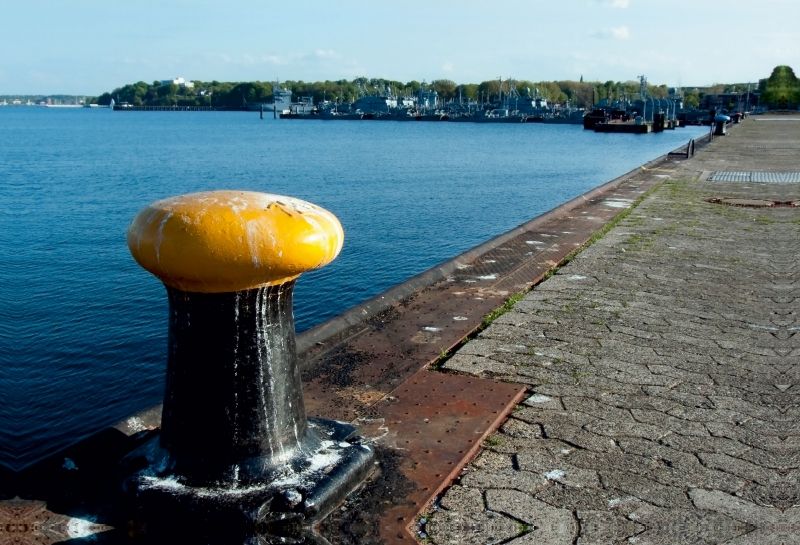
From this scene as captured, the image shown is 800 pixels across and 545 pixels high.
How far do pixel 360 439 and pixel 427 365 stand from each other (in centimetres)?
118

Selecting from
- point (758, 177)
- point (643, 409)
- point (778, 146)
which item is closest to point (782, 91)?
point (778, 146)

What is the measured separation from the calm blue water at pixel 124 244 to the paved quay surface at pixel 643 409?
11.6 feet

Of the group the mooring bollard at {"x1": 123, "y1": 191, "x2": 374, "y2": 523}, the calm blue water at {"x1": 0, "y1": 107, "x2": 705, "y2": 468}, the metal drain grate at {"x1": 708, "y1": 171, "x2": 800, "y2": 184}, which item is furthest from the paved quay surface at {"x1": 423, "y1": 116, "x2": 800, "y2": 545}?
the metal drain grate at {"x1": 708, "y1": 171, "x2": 800, "y2": 184}

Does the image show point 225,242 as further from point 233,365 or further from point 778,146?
point 778,146

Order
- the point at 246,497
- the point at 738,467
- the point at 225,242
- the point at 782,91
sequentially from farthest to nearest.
Answer: the point at 782,91 → the point at 738,467 → the point at 246,497 → the point at 225,242

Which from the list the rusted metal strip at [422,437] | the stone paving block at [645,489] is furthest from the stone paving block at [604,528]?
the rusted metal strip at [422,437]

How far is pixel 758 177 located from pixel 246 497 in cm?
1548

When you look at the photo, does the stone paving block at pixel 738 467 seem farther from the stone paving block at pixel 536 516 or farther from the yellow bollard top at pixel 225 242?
the yellow bollard top at pixel 225 242

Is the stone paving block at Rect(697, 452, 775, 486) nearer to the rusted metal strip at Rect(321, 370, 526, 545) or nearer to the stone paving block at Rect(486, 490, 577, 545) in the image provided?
the stone paving block at Rect(486, 490, 577, 545)

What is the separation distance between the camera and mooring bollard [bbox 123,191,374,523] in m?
2.77

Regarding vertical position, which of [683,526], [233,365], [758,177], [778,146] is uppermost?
[233,365]

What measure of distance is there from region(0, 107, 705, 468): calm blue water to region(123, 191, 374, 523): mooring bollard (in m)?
2.84

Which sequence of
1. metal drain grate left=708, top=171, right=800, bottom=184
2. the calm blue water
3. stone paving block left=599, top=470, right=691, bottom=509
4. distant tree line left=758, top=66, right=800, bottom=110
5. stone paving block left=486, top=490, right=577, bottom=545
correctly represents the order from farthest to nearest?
1. distant tree line left=758, top=66, right=800, bottom=110
2. metal drain grate left=708, top=171, right=800, bottom=184
3. the calm blue water
4. stone paving block left=599, top=470, right=691, bottom=509
5. stone paving block left=486, top=490, right=577, bottom=545

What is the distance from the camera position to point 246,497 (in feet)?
9.35
